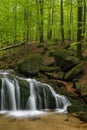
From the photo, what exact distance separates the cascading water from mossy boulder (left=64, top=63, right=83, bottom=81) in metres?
1.72

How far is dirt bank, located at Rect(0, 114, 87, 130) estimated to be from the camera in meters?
11.7

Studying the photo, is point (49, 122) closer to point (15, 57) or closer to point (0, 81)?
point (0, 81)

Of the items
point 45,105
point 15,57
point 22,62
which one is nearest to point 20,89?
point 45,105

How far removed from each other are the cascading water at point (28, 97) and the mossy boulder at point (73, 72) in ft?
5.64

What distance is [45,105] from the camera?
15859mm

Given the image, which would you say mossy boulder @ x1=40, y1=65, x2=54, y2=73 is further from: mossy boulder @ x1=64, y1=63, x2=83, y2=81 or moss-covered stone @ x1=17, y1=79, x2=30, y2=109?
moss-covered stone @ x1=17, y1=79, x2=30, y2=109

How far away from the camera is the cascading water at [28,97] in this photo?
1534cm

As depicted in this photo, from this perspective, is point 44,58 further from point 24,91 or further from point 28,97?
point 28,97

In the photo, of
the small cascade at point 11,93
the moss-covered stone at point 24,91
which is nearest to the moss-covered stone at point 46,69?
the moss-covered stone at point 24,91

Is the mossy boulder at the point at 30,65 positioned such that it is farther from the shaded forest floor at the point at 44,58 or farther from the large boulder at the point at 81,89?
the large boulder at the point at 81,89

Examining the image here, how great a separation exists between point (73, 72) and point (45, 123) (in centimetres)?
650

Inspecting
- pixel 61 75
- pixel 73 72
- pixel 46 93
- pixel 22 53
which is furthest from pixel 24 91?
pixel 22 53

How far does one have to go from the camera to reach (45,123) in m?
12.4

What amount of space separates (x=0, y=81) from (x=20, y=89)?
1.38 m
